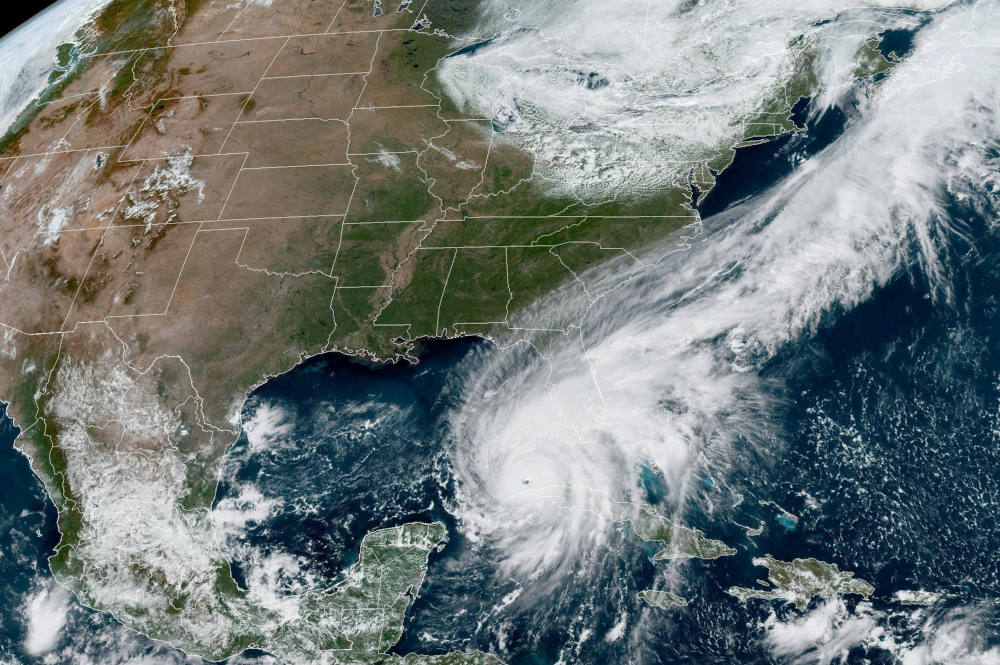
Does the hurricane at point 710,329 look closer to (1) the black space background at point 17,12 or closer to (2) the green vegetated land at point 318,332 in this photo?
(2) the green vegetated land at point 318,332

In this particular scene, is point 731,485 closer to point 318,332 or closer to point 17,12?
point 318,332

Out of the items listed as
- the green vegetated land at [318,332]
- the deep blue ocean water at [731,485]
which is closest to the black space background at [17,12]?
the green vegetated land at [318,332]

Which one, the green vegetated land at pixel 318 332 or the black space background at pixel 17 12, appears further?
the black space background at pixel 17 12

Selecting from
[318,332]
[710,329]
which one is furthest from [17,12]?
[710,329]

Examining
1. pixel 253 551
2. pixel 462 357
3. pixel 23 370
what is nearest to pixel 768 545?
pixel 462 357

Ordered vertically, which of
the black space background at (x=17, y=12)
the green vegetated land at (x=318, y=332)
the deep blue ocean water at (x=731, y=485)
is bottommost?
the deep blue ocean water at (x=731, y=485)

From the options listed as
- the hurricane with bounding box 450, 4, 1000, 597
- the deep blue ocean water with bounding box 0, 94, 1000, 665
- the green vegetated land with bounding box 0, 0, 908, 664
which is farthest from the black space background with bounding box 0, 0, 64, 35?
the hurricane with bounding box 450, 4, 1000, 597

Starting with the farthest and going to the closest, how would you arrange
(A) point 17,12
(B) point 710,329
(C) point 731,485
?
1. (A) point 17,12
2. (B) point 710,329
3. (C) point 731,485
